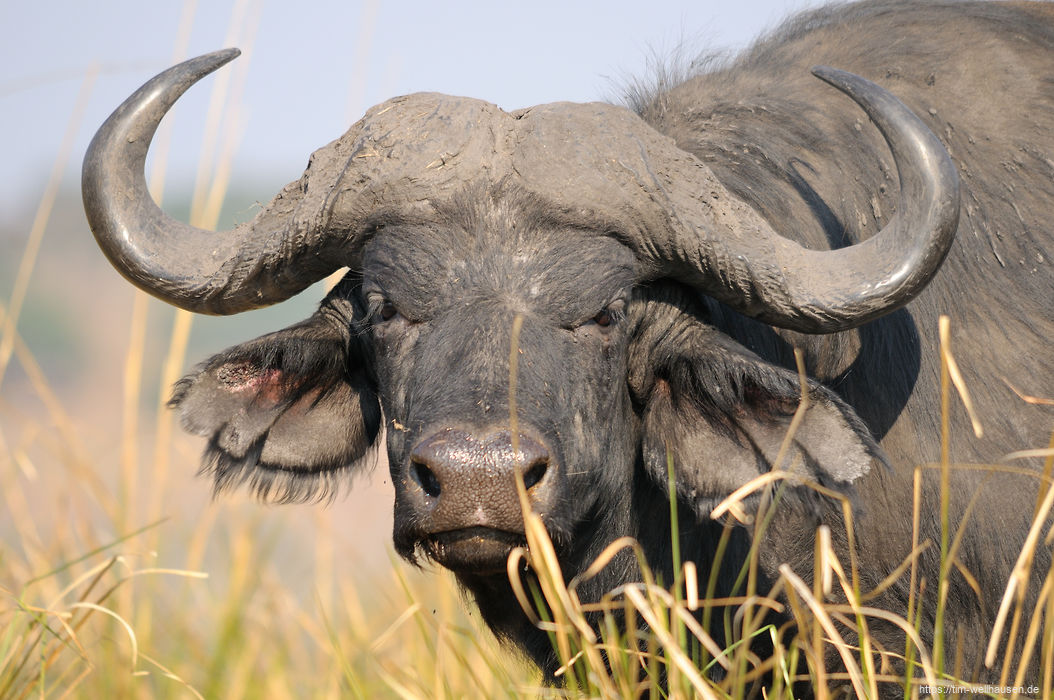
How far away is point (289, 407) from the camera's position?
4.16m

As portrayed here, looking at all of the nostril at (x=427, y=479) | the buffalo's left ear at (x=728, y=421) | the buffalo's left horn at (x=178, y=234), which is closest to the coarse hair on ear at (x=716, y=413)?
the buffalo's left ear at (x=728, y=421)

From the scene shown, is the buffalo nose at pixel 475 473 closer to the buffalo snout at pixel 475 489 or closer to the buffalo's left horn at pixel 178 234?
the buffalo snout at pixel 475 489

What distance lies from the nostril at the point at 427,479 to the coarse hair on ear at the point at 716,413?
999 millimetres

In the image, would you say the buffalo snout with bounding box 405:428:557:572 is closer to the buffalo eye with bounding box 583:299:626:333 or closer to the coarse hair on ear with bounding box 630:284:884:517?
the buffalo eye with bounding box 583:299:626:333

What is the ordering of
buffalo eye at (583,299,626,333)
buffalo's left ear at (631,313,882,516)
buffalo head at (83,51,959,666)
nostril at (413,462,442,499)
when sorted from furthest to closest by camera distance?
buffalo eye at (583,299,626,333)
buffalo's left ear at (631,313,882,516)
buffalo head at (83,51,959,666)
nostril at (413,462,442,499)

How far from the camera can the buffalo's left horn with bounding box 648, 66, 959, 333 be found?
3188mm

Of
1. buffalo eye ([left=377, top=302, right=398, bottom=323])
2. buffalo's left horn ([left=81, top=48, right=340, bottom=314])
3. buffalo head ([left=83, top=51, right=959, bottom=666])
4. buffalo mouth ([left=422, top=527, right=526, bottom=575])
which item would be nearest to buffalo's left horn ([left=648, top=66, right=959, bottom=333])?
buffalo head ([left=83, top=51, right=959, bottom=666])

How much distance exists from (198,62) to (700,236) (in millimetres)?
1828

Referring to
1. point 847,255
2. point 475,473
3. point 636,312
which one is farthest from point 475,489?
point 847,255

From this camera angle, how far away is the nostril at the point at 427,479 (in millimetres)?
2969

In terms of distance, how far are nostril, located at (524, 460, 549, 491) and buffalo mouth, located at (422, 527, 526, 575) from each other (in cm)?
14

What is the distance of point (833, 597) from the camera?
150 inches

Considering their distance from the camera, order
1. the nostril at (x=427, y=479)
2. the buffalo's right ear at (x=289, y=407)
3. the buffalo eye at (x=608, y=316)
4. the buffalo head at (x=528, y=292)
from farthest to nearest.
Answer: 1. the buffalo's right ear at (x=289, y=407)
2. the buffalo eye at (x=608, y=316)
3. the buffalo head at (x=528, y=292)
4. the nostril at (x=427, y=479)

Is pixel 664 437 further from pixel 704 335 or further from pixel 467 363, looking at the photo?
pixel 467 363
